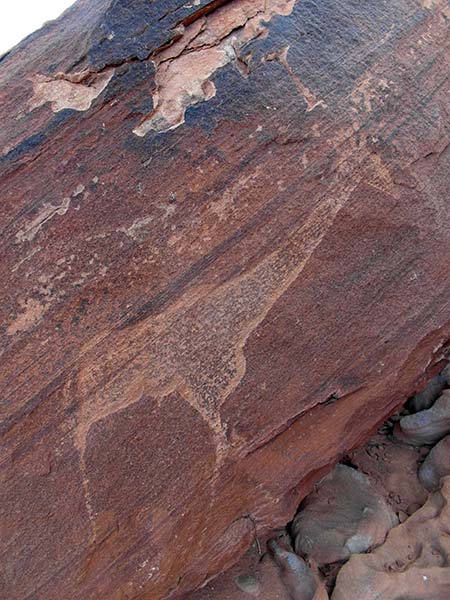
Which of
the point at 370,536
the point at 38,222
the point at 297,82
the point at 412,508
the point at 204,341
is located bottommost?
the point at 412,508

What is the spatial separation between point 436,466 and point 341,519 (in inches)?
18.9

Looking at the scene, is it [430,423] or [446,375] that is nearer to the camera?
[430,423]

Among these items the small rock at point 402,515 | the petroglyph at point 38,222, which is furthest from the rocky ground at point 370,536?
the petroglyph at point 38,222

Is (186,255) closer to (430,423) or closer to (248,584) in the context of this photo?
(248,584)

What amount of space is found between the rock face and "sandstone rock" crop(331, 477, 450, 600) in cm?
49

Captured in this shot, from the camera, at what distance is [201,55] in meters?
1.78

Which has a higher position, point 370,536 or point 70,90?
point 70,90

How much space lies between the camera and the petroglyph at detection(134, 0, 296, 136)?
1.72 meters

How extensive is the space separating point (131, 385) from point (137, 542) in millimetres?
486

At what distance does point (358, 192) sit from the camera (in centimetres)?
186

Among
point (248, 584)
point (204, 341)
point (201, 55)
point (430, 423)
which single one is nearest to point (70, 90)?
point (201, 55)

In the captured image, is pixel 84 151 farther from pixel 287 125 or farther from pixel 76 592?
pixel 76 592

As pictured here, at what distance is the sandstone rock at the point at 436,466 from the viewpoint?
247 cm

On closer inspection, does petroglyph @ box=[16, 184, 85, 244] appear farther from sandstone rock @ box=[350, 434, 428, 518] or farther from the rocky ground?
sandstone rock @ box=[350, 434, 428, 518]
